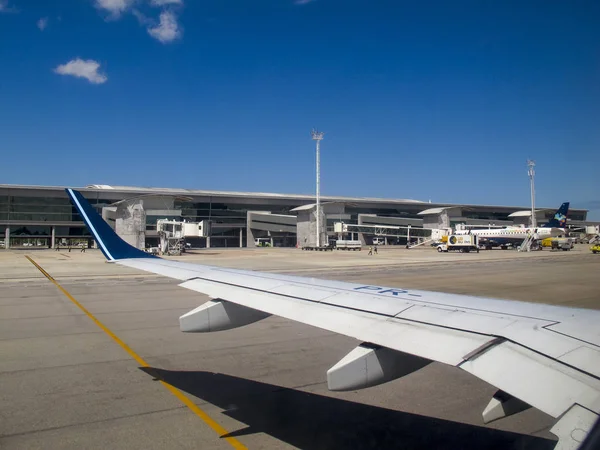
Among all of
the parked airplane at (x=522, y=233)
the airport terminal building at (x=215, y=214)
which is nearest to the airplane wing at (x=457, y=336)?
the airport terminal building at (x=215, y=214)

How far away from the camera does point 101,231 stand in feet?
25.5

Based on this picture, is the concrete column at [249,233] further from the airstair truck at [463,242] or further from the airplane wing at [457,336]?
the airplane wing at [457,336]

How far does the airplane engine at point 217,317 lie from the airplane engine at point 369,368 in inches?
81.0

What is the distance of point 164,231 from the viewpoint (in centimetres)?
5134

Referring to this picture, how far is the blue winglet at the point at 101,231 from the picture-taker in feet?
24.7

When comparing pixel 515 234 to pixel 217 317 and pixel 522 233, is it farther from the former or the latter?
pixel 217 317

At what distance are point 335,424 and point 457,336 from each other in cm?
244

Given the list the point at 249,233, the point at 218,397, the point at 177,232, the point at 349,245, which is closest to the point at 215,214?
the point at 249,233

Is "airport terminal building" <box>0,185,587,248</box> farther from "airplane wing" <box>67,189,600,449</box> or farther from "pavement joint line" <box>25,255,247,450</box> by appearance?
"airplane wing" <box>67,189,600,449</box>

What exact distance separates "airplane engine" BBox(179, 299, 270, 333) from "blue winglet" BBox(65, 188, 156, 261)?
9.06ft

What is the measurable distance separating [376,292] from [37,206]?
3087 inches

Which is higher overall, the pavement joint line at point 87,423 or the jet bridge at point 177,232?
the jet bridge at point 177,232

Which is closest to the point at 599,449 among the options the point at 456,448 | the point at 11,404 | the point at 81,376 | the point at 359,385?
the point at 359,385

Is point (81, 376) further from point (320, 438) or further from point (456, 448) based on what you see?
point (456, 448)
